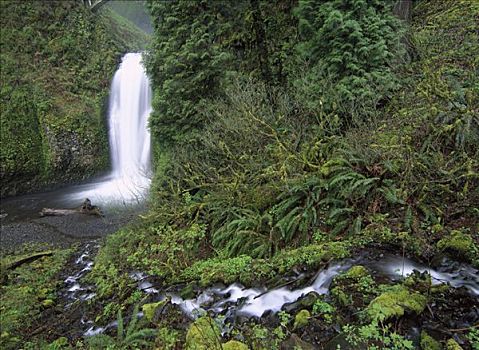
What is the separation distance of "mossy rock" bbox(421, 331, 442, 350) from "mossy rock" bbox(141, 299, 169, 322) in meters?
3.52

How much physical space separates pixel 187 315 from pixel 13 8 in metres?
21.1

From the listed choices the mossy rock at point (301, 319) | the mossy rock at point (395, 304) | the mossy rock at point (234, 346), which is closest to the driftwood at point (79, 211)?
the mossy rock at point (234, 346)

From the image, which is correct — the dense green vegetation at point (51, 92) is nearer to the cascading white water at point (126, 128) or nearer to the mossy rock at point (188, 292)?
the cascading white water at point (126, 128)

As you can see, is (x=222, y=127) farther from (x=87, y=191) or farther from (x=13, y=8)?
(x=13, y=8)

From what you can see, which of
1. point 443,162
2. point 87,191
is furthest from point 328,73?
point 87,191

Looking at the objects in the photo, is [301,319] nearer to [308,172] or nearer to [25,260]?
[308,172]

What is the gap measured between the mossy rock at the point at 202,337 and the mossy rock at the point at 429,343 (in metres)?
2.04

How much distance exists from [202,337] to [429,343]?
7.72 feet

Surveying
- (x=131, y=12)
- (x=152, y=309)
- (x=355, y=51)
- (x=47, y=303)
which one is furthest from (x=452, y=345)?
(x=131, y=12)

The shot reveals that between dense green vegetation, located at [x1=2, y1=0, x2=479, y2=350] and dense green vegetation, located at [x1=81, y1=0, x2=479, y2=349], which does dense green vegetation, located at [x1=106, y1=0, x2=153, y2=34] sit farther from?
dense green vegetation, located at [x1=81, y1=0, x2=479, y2=349]

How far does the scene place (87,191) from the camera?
1480 cm

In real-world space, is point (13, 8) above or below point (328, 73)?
above

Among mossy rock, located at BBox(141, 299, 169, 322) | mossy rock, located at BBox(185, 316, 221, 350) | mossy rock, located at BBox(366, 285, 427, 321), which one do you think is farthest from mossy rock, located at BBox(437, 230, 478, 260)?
mossy rock, located at BBox(141, 299, 169, 322)

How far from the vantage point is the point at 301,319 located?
4.01 m
